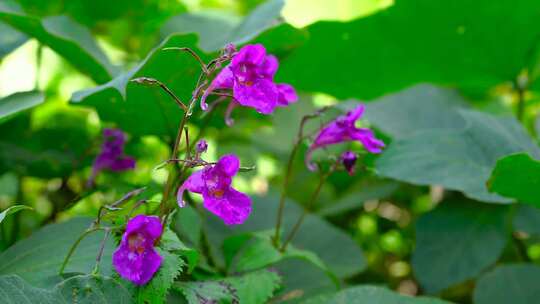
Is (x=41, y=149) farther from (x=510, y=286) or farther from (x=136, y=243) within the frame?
(x=510, y=286)

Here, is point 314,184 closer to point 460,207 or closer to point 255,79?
point 460,207

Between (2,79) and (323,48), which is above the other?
(323,48)

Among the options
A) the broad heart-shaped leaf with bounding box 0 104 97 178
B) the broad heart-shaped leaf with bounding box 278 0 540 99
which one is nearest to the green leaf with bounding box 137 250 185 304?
the broad heart-shaped leaf with bounding box 0 104 97 178

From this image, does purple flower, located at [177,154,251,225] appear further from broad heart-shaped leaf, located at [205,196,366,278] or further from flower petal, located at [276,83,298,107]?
broad heart-shaped leaf, located at [205,196,366,278]

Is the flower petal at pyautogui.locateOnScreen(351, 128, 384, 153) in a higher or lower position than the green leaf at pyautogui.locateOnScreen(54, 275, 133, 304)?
higher

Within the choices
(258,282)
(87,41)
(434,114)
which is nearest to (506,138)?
(434,114)

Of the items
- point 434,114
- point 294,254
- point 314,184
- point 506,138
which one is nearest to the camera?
point 294,254

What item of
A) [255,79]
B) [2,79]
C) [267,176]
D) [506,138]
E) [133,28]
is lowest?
[267,176]
